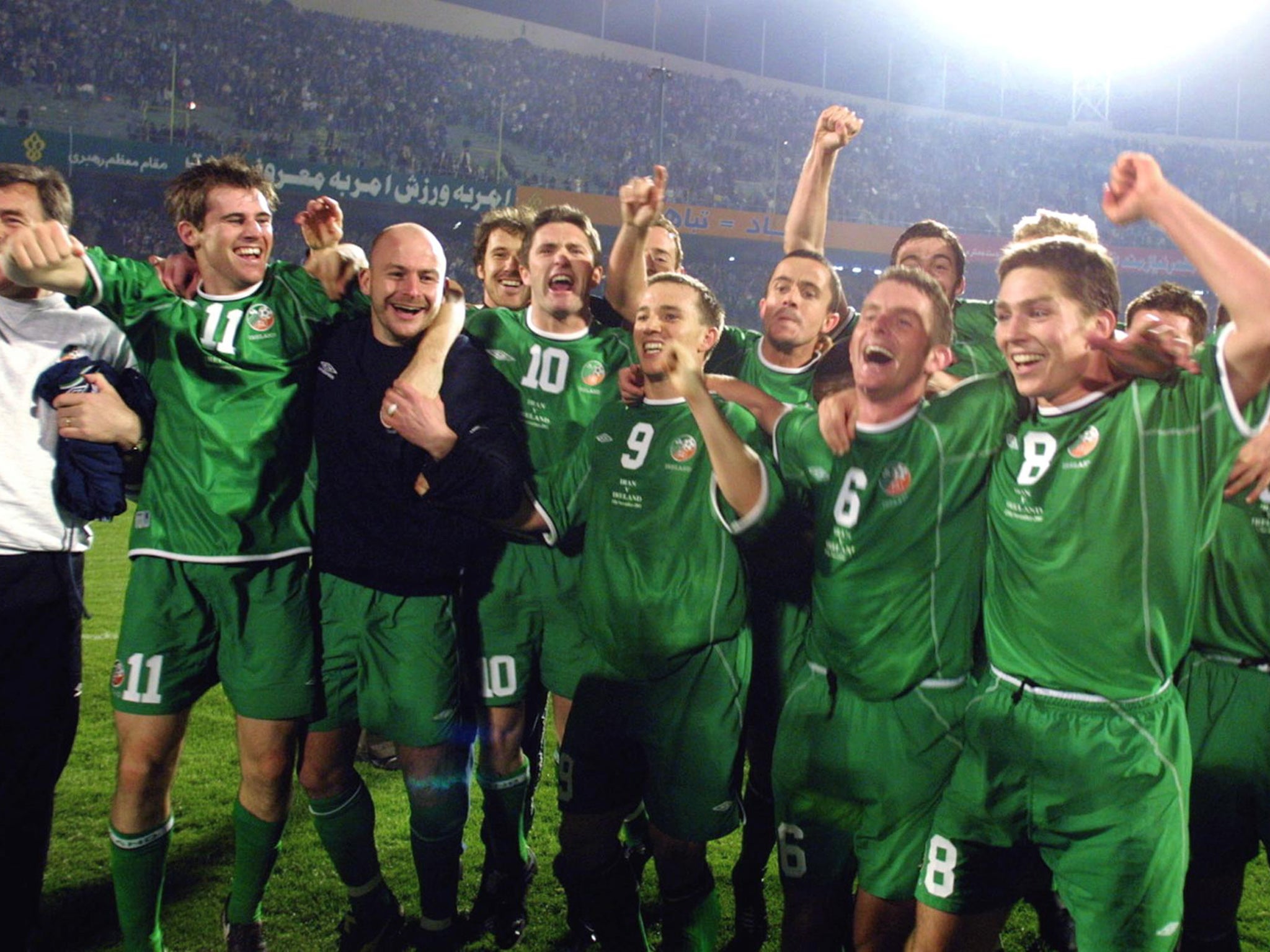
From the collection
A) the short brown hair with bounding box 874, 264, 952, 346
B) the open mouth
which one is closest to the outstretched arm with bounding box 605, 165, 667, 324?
the open mouth

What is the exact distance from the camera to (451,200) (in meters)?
20.0

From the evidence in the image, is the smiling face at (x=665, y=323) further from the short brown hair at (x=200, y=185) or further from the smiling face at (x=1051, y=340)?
the short brown hair at (x=200, y=185)

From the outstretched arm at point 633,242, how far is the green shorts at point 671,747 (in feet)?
4.32

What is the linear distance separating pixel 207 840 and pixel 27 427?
6.58 ft

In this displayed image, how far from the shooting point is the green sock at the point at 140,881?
9.96 feet

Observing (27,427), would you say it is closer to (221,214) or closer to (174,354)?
(174,354)

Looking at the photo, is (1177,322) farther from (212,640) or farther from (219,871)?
(219,871)

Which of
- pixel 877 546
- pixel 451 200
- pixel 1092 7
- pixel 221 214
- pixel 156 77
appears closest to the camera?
pixel 877 546

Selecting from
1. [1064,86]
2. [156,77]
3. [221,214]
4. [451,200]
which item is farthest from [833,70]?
[221,214]

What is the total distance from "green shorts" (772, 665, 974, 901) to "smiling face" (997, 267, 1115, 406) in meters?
0.80

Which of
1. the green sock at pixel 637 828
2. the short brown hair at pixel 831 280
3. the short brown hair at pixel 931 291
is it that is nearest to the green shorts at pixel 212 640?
the green sock at pixel 637 828

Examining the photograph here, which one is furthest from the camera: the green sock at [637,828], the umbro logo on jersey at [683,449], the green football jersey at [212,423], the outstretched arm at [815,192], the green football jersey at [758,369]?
the green sock at [637,828]

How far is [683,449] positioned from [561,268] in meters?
0.89

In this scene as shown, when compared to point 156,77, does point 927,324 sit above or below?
below
